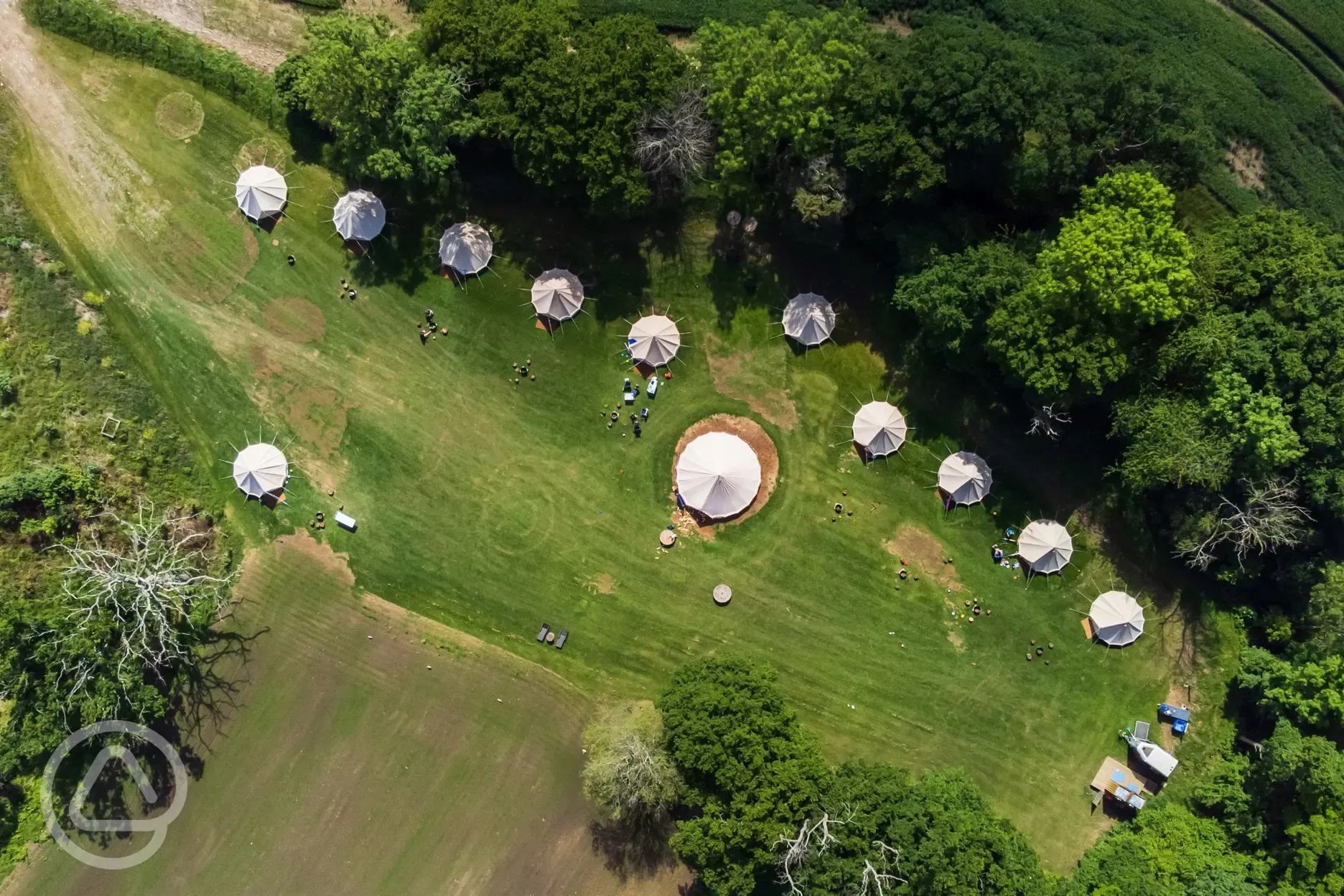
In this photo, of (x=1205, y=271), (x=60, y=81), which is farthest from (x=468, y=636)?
(x=1205, y=271)

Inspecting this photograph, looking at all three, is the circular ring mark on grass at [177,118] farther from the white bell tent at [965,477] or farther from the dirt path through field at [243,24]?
the white bell tent at [965,477]

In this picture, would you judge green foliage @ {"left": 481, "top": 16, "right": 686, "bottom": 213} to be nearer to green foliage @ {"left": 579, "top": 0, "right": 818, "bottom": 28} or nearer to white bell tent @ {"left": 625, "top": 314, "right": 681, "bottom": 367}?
green foliage @ {"left": 579, "top": 0, "right": 818, "bottom": 28}

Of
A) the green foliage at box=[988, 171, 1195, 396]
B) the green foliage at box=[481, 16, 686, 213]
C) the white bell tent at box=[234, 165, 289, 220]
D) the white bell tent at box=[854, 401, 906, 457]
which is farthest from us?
the white bell tent at box=[234, 165, 289, 220]

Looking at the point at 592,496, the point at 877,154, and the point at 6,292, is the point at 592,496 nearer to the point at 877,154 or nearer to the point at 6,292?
the point at 877,154

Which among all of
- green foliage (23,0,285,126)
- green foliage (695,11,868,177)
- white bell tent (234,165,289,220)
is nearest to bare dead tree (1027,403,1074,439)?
green foliage (695,11,868,177)

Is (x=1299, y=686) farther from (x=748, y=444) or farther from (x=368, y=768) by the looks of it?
(x=368, y=768)

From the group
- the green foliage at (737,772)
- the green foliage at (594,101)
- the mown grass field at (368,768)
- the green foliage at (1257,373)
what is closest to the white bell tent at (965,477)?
the green foliage at (1257,373)
